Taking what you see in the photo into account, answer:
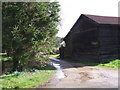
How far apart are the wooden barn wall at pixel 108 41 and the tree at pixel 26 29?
774 cm

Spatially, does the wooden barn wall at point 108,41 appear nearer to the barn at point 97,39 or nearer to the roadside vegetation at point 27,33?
the barn at point 97,39

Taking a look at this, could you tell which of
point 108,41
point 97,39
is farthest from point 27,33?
point 108,41

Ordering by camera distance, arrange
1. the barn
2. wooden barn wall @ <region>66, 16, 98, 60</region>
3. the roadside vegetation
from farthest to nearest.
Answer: wooden barn wall @ <region>66, 16, 98, 60</region> → the barn → the roadside vegetation

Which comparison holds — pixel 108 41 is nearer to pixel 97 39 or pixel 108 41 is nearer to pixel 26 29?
pixel 97 39

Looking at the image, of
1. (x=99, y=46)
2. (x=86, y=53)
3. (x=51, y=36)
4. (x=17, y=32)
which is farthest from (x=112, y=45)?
(x=17, y=32)

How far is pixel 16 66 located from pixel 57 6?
570cm

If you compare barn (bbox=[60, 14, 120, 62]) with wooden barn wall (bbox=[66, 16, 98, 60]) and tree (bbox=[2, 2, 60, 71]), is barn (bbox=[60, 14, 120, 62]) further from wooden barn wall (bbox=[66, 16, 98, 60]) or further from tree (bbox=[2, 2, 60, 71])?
tree (bbox=[2, 2, 60, 71])

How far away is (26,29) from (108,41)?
11.1 m

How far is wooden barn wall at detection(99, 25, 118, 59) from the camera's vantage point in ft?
56.0

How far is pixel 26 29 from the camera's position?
9.93 metres

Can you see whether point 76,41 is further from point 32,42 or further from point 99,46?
point 32,42

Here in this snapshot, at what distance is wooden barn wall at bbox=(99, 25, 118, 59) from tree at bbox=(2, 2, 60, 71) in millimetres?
7737

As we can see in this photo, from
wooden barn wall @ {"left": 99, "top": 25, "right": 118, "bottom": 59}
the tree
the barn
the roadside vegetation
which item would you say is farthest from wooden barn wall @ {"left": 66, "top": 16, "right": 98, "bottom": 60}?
the tree

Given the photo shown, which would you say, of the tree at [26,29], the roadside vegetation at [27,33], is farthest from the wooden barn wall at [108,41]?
the tree at [26,29]
